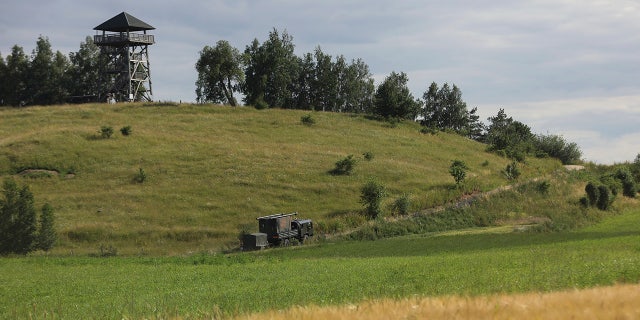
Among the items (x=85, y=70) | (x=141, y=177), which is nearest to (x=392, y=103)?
(x=141, y=177)

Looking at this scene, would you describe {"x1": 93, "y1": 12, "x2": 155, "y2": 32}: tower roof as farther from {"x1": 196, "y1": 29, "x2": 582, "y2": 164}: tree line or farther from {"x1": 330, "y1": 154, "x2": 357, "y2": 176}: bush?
{"x1": 330, "y1": 154, "x2": 357, "y2": 176}: bush

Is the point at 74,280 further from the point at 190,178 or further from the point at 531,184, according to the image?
the point at 531,184

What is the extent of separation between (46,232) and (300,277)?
27471mm

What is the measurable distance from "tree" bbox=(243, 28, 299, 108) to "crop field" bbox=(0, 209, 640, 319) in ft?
266

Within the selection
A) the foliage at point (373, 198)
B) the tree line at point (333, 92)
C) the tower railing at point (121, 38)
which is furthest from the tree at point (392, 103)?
the foliage at point (373, 198)

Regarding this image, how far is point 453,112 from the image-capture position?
135625mm

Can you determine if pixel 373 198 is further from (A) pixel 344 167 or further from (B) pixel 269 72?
(B) pixel 269 72

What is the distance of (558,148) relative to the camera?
332 ft

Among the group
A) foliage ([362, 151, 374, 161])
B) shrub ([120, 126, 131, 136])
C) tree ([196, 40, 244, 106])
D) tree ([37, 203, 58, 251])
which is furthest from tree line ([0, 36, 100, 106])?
tree ([37, 203, 58, 251])

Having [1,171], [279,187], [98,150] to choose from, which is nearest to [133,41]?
[98,150]

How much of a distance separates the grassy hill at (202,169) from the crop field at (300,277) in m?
12.7

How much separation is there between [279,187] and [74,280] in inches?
1395

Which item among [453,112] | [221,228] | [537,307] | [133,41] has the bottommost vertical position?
[221,228]

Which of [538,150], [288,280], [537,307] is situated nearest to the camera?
[537,307]
